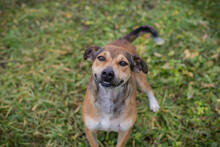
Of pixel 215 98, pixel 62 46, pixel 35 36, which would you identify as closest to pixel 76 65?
pixel 62 46

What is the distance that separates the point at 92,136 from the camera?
11.7 ft

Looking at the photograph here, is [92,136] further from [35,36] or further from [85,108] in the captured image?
[35,36]

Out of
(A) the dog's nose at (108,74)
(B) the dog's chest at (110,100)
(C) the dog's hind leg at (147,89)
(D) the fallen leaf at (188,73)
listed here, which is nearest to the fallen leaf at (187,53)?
(D) the fallen leaf at (188,73)

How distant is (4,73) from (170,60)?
4501mm

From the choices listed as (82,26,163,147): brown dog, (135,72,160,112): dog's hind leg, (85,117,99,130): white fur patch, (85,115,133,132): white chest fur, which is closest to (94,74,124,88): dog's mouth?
(82,26,163,147): brown dog

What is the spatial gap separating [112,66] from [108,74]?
6.9 inches

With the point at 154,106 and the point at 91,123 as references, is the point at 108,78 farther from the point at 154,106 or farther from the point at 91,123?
the point at 154,106

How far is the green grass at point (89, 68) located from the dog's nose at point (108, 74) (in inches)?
69.2

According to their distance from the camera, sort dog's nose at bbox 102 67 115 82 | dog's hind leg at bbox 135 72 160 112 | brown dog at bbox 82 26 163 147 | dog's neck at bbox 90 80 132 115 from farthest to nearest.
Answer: dog's hind leg at bbox 135 72 160 112 → dog's neck at bbox 90 80 132 115 → brown dog at bbox 82 26 163 147 → dog's nose at bbox 102 67 115 82

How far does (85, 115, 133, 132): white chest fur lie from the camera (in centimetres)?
331

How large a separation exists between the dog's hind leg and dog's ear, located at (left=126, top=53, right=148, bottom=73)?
93 cm

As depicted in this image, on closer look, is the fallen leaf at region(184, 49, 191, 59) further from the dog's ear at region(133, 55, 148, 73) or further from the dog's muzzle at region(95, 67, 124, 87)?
the dog's muzzle at region(95, 67, 124, 87)

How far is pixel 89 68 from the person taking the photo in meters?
5.38

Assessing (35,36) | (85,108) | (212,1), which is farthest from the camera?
(212,1)
